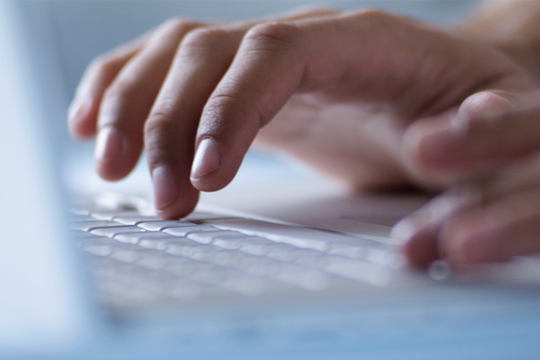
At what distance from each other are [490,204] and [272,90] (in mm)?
309

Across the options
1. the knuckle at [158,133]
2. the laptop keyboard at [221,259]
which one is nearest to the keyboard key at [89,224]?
the laptop keyboard at [221,259]

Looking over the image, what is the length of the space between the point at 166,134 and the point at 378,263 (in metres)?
0.32

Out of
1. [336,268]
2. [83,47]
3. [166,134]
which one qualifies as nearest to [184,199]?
[166,134]

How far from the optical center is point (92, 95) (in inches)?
30.2

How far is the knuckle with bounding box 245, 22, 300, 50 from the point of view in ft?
1.83

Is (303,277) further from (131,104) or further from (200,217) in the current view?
(131,104)

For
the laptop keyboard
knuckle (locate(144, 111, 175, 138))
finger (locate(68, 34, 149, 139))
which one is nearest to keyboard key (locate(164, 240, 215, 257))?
the laptop keyboard

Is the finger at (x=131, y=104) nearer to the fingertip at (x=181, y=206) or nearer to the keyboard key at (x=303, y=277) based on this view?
the fingertip at (x=181, y=206)

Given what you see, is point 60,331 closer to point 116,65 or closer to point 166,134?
point 166,134

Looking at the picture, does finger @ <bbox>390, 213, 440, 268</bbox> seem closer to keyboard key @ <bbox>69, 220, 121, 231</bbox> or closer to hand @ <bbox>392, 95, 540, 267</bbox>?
hand @ <bbox>392, 95, 540, 267</bbox>

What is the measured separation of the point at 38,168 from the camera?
1.49 ft

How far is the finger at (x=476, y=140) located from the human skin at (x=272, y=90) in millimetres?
125

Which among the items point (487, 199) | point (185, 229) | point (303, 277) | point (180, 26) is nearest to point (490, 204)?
point (487, 199)

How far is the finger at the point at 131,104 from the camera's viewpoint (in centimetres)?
60
